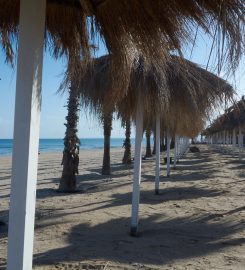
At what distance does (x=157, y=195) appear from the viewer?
11.4 metres

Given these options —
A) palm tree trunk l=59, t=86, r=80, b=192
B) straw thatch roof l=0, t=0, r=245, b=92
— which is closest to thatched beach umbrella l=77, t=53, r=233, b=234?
straw thatch roof l=0, t=0, r=245, b=92

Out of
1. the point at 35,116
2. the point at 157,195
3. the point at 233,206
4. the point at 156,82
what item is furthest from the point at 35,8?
the point at 157,195

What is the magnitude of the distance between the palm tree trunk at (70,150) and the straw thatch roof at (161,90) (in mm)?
4553

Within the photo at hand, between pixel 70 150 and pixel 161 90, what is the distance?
602 cm

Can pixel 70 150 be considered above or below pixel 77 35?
below

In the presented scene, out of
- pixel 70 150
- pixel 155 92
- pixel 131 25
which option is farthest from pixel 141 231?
pixel 70 150


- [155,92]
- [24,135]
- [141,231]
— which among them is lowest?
[141,231]

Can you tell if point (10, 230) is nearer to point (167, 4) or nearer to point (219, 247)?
point (167, 4)

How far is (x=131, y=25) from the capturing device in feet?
10.1

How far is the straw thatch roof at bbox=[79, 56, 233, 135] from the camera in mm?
6160

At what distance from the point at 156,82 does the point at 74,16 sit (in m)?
3.01

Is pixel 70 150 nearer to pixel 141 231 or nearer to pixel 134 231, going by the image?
pixel 141 231

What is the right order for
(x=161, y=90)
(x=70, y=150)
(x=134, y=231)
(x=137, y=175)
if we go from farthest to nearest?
(x=70, y=150)
(x=137, y=175)
(x=134, y=231)
(x=161, y=90)

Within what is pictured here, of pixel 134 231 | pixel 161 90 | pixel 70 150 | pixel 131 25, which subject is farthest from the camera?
pixel 70 150
